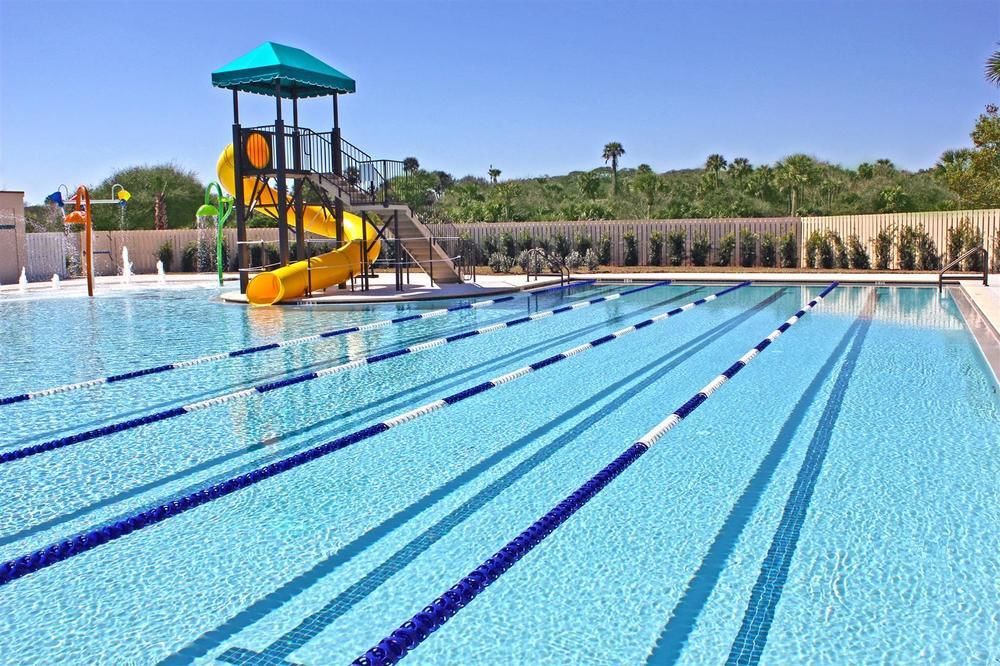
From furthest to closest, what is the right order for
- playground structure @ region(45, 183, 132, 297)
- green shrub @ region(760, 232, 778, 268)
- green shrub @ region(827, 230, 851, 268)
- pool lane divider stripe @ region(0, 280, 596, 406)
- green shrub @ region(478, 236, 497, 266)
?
1. green shrub @ region(478, 236, 497, 266)
2. green shrub @ region(760, 232, 778, 268)
3. green shrub @ region(827, 230, 851, 268)
4. playground structure @ region(45, 183, 132, 297)
5. pool lane divider stripe @ region(0, 280, 596, 406)

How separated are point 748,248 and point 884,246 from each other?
3.74 metres

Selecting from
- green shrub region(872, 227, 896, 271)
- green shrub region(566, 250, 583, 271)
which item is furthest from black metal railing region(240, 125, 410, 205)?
green shrub region(872, 227, 896, 271)

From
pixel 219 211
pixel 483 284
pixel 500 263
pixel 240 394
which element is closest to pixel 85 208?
pixel 219 211

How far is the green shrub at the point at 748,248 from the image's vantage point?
25094 mm

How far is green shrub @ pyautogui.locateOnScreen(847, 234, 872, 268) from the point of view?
23.2 meters

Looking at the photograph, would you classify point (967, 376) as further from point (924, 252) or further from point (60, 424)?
point (924, 252)

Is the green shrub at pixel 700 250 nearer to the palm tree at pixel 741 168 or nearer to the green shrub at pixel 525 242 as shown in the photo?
the green shrub at pixel 525 242

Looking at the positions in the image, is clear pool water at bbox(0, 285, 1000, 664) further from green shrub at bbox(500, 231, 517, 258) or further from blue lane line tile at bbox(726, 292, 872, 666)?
green shrub at bbox(500, 231, 517, 258)

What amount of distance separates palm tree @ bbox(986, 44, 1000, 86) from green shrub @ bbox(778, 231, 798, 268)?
603cm

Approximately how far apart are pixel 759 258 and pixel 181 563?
22999 mm

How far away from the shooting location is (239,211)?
1773 centimetres

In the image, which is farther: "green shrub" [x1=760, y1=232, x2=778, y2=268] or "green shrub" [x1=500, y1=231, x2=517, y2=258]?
"green shrub" [x1=500, y1=231, x2=517, y2=258]

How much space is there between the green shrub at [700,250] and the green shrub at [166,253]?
55.7 feet

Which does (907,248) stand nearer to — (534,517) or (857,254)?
(857,254)
